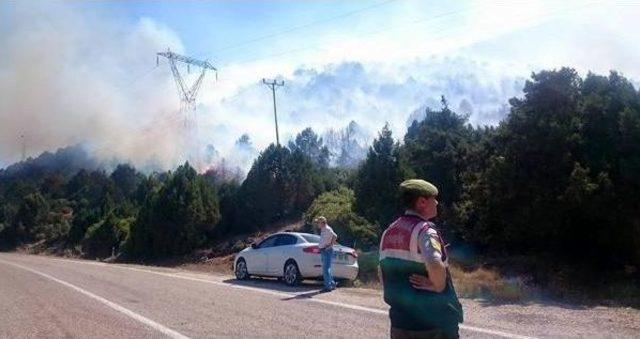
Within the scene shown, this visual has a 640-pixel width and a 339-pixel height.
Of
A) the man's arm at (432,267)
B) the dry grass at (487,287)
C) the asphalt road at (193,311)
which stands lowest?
the dry grass at (487,287)

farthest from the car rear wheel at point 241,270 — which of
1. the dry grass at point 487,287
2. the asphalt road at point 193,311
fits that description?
the dry grass at point 487,287

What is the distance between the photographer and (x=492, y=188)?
1870cm

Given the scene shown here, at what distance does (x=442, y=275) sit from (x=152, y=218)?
127 feet

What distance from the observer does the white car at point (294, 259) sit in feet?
48.1

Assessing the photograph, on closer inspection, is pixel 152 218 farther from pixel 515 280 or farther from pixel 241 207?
pixel 515 280

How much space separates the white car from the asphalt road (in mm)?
430

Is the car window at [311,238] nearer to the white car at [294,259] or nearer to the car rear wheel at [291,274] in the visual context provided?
the white car at [294,259]

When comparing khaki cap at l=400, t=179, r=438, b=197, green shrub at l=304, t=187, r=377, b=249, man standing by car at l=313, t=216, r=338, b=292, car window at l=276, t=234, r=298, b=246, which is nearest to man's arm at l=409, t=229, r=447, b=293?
khaki cap at l=400, t=179, r=438, b=197

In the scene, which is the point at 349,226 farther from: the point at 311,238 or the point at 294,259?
the point at 294,259

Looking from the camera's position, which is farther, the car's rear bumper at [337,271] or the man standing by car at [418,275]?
the car's rear bumper at [337,271]

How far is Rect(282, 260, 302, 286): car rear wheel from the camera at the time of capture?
Answer: 15.0 m

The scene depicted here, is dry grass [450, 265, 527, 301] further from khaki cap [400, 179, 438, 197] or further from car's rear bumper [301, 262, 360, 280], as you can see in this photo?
khaki cap [400, 179, 438, 197]

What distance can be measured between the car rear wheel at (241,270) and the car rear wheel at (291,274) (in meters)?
2.10

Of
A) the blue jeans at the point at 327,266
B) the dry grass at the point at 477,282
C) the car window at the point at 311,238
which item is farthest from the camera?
the car window at the point at 311,238
